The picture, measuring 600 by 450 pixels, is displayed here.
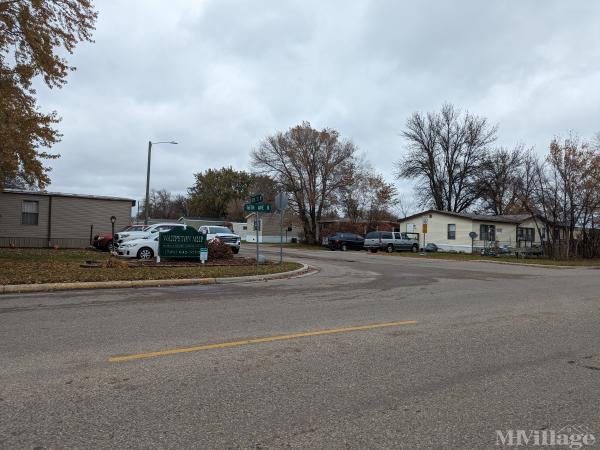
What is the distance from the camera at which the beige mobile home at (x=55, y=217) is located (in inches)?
1099

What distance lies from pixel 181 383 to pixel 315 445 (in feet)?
5.98

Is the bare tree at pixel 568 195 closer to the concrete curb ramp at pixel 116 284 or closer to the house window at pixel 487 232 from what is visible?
the house window at pixel 487 232

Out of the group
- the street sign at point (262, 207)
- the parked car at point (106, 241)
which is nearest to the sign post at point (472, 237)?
the street sign at point (262, 207)

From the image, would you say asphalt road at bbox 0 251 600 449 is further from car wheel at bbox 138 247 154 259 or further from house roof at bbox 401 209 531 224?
house roof at bbox 401 209 531 224

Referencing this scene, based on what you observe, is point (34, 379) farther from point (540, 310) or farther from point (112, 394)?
point (540, 310)

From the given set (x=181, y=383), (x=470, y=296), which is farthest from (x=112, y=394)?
(x=470, y=296)

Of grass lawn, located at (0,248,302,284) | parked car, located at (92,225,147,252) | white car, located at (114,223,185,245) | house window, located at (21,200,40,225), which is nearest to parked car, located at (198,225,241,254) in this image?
white car, located at (114,223,185,245)

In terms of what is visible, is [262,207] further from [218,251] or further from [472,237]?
[472,237]

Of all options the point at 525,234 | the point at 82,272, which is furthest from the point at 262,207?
the point at 525,234

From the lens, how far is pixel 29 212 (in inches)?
1123

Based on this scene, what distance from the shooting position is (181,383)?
4.79m

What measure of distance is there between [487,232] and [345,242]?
13.2 meters

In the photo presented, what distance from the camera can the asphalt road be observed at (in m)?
3.74

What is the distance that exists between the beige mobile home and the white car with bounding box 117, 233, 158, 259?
10.5 meters
